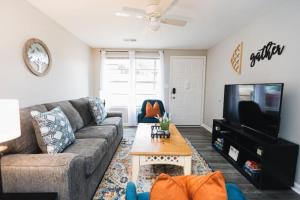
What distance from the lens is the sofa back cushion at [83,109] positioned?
3.21 meters

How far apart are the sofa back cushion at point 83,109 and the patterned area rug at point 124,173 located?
84cm

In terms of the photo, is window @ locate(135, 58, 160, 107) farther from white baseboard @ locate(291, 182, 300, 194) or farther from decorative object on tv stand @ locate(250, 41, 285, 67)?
white baseboard @ locate(291, 182, 300, 194)

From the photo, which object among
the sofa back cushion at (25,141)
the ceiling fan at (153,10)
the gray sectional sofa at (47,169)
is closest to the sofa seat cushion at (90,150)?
the gray sectional sofa at (47,169)

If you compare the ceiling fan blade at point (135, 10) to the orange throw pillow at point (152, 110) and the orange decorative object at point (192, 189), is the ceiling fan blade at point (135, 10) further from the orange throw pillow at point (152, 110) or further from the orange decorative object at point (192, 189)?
the orange throw pillow at point (152, 110)

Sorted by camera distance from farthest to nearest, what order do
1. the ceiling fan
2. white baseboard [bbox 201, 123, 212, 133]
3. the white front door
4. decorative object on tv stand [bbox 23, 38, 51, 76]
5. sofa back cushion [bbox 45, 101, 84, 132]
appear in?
1. the white front door
2. white baseboard [bbox 201, 123, 212, 133]
3. sofa back cushion [bbox 45, 101, 84, 132]
4. decorative object on tv stand [bbox 23, 38, 51, 76]
5. the ceiling fan

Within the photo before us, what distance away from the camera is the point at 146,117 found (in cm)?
433

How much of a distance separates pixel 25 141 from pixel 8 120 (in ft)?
2.11

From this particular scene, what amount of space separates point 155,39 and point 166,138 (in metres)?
2.47

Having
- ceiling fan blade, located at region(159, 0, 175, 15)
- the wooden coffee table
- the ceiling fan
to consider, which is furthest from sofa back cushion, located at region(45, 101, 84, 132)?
ceiling fan blade, located at region(159, 0, 175, 15)

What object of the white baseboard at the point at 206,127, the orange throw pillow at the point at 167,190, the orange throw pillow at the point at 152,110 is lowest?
the white baseboard at the point at 206,127

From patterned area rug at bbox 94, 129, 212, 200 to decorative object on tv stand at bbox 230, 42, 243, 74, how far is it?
1.82 meters

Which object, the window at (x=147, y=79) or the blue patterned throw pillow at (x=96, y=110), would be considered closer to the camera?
the blue patterned throw pillow at (x=96, y=110)

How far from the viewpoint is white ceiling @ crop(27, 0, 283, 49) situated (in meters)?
2.33

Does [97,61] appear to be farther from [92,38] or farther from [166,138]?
[166,138]
